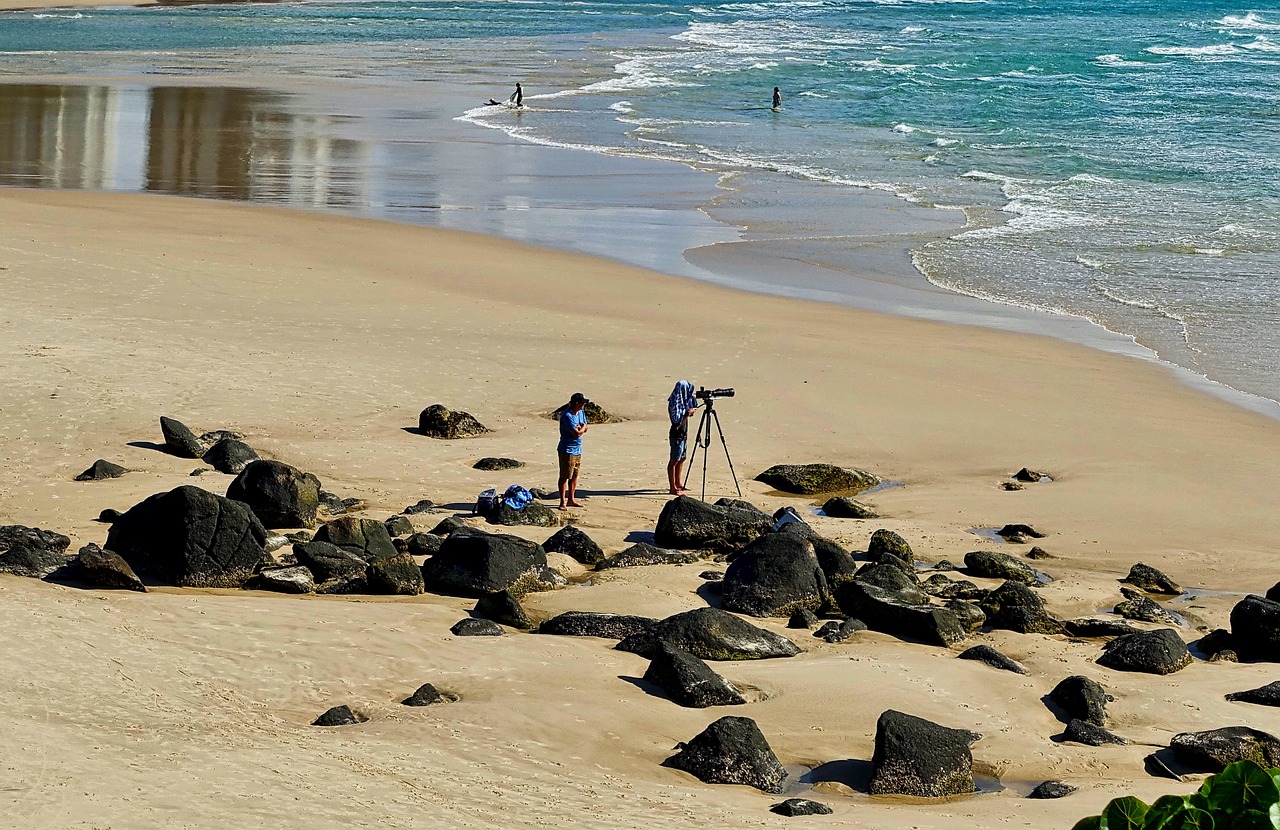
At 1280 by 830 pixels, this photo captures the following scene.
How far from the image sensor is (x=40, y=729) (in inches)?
305

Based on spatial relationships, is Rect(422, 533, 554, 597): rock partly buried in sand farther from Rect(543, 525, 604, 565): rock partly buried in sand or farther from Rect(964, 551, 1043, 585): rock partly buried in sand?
Rect(964, 551, 1043, 585): rock partly buried in sand

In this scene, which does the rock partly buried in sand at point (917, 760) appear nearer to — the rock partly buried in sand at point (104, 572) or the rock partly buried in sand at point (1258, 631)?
the rock partly buried in sand at point (1258, 631)

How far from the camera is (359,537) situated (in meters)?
11.8

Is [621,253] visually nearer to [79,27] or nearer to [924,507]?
[924,507]

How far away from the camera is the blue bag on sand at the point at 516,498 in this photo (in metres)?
13.1

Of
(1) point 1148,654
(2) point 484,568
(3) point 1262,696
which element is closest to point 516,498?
(2) point 484,568

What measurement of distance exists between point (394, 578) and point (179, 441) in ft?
14.2

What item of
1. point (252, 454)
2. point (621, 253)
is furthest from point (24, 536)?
point (621, 253)

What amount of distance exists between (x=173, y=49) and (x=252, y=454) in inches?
2141

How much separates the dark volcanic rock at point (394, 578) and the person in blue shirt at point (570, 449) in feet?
8.49

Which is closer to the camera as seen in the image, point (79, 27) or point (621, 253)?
point (621, 253)

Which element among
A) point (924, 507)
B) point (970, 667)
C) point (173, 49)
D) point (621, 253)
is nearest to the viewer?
point (970, 667)

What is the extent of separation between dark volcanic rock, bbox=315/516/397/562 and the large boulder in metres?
0.56

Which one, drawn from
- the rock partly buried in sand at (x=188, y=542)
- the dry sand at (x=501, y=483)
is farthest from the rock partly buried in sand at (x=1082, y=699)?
the rock partly buried in sand at (x=188, y=542)
